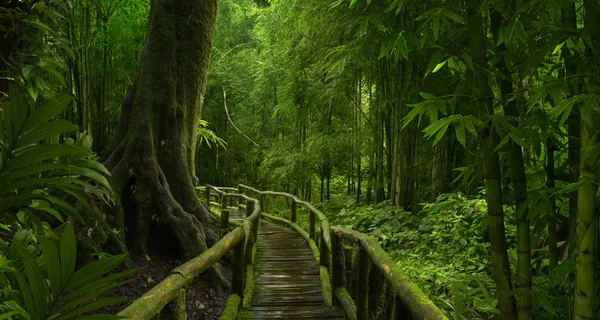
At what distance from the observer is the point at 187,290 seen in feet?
14.2

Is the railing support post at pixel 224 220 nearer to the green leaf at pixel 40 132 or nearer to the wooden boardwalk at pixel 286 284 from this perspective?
the wooden boardwalk at pixel 286 284

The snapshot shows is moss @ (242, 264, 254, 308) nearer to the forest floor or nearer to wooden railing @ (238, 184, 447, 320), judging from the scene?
the forest floor

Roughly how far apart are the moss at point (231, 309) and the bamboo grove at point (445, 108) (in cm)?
203

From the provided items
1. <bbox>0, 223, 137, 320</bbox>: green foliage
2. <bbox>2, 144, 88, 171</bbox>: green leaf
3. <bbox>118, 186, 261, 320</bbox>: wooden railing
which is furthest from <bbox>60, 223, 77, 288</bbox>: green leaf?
<bbox>2, 144, 88, 171</bbox>: green leaf

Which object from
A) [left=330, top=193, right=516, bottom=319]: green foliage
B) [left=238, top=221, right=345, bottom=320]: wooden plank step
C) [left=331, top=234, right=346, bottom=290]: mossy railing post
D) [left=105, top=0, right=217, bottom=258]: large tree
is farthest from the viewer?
[left=105, top=0, right=217, bottom=258]: large tree

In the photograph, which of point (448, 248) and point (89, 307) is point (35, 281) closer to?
point (89, 307)

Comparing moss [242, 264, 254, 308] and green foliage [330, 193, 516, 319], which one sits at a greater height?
green foliage [330, 193, 516, 319]

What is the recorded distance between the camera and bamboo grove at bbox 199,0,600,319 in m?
1.56

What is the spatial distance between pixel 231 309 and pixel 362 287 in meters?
1.07

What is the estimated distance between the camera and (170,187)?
5266mm

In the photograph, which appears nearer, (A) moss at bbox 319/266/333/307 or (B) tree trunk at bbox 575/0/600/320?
(B) tree trunk at bbox 575/0/600/320

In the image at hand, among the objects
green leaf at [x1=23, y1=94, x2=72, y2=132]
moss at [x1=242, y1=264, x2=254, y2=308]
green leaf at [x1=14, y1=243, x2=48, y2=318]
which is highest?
green leaf at [x1=23, y1=94, x2=72, y2=132]

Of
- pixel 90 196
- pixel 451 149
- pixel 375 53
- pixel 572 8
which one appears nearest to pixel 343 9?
pixel 375 53

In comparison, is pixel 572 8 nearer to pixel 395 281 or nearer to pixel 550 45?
pixel 550 45
